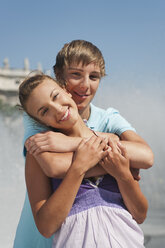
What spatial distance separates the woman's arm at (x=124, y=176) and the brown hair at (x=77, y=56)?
1.47ft

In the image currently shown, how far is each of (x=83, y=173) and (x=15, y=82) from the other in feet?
156

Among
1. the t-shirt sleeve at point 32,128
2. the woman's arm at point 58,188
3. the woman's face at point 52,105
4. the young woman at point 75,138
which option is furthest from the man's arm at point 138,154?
the t-shirt sleeve at point 32,128

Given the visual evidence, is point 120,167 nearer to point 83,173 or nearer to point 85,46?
point 83,173

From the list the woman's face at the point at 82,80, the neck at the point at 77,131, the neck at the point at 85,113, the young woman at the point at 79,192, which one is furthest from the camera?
the neck at the point at 85,113

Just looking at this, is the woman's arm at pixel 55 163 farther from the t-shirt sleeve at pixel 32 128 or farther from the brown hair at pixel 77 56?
the brown hair at pixel 77 56

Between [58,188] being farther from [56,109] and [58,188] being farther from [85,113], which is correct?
[85,113]

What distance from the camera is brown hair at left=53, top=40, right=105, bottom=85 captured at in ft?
5.54

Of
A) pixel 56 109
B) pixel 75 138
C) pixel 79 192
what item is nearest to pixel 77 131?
pixel 75 138

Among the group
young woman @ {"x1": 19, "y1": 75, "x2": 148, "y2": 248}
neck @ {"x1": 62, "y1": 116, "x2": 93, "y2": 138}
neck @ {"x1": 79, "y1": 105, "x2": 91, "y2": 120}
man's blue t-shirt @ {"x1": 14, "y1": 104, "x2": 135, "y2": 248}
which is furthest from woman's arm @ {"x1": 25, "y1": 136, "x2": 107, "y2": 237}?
neck @ {"x1": 79, "y1": 105, "x2": 91, "y2": 120}

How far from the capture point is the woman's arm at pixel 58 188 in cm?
138

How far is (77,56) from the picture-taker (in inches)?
66.4

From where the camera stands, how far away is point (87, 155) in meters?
1.46

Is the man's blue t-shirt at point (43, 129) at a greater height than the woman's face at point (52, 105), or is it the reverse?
the woman's face at point (52, 105)

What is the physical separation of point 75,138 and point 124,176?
26 centimetres
